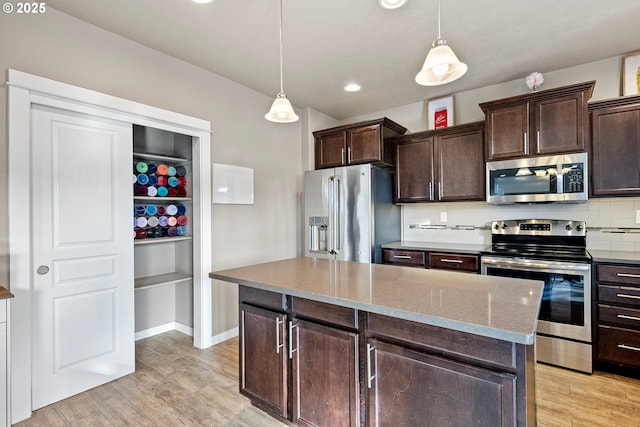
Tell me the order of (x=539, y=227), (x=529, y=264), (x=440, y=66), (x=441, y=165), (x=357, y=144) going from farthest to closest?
(x=357, y=144), (x=441, y=165), (x=539, y=227), (x=529, y=264), (x=440, y=66)

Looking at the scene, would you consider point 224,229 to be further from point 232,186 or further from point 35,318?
point 35,318

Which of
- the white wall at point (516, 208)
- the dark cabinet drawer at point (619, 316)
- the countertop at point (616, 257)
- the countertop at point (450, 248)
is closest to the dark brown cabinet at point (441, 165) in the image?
the white wall at point (516, 208)

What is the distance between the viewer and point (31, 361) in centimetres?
213

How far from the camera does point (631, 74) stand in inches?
110

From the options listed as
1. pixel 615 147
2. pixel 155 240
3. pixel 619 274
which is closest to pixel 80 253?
pixel 155 240

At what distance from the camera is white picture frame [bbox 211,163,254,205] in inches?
128

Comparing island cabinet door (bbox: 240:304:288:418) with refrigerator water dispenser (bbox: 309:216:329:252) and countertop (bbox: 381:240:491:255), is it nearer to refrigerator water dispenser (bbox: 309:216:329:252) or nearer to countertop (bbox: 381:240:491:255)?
refrigerator water dispenser (bbox: 309:216:329:252)

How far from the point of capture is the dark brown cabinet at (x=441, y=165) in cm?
338

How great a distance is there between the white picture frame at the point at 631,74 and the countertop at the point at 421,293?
2.38 metres

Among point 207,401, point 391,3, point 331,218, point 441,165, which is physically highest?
point 391,3

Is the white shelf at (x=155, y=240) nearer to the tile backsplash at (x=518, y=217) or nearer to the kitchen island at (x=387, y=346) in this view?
the kitchen island at (x=387, y=346)

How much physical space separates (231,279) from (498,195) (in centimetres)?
266

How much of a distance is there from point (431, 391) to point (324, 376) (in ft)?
1.87

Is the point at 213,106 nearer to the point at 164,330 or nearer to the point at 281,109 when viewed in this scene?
the point at 281,109
